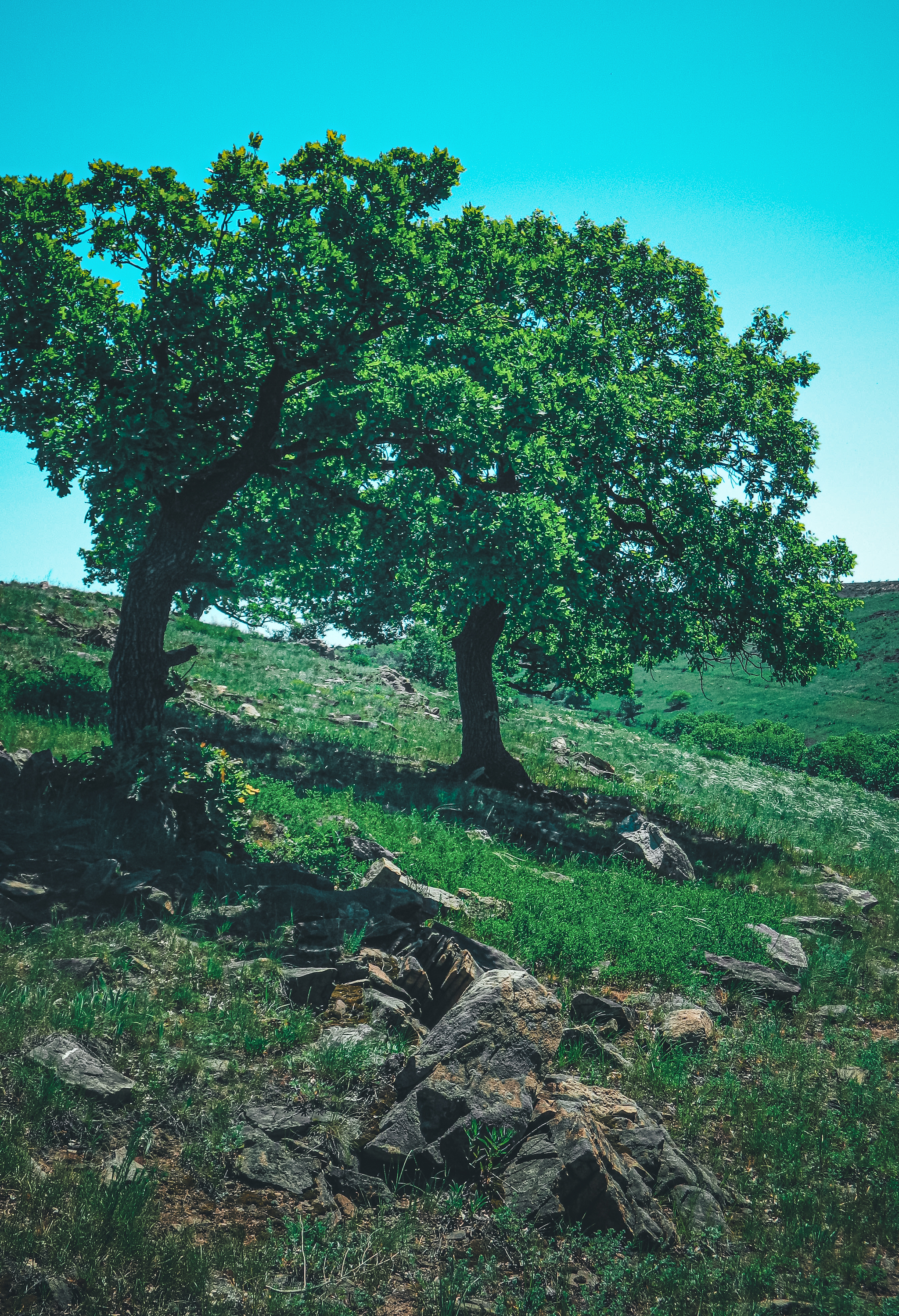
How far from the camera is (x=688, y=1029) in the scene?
6953 mm

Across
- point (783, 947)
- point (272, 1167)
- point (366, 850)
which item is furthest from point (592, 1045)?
point (366, 850)

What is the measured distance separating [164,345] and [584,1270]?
12.2 meters

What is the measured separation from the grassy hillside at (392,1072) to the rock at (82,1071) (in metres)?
0.10

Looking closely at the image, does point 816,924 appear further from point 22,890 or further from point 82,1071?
point 22,890

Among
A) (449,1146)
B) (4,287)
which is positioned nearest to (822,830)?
(449,1146)

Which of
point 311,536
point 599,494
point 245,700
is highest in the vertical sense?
→ point 599,494

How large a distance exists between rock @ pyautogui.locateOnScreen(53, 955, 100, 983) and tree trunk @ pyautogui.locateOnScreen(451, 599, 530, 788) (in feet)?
42.5

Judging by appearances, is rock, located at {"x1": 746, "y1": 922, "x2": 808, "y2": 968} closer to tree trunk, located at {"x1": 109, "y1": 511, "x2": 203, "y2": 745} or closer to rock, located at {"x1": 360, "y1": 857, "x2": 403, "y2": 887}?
rock, located at {"x1": 360, "y1": 857, "x2": 403, "y2": 887}

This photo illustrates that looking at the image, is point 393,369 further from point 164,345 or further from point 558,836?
point 558,836

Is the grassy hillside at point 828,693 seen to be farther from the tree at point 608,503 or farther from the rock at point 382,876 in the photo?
the rock at point 382,876

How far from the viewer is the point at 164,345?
37.7 feet

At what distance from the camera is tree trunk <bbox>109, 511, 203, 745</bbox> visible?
11.9 meters

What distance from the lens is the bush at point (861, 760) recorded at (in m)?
48.7

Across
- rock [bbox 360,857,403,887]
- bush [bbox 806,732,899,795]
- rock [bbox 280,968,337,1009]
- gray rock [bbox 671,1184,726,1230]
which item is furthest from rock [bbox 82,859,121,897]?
bush [bbox 806,732,899,795]
